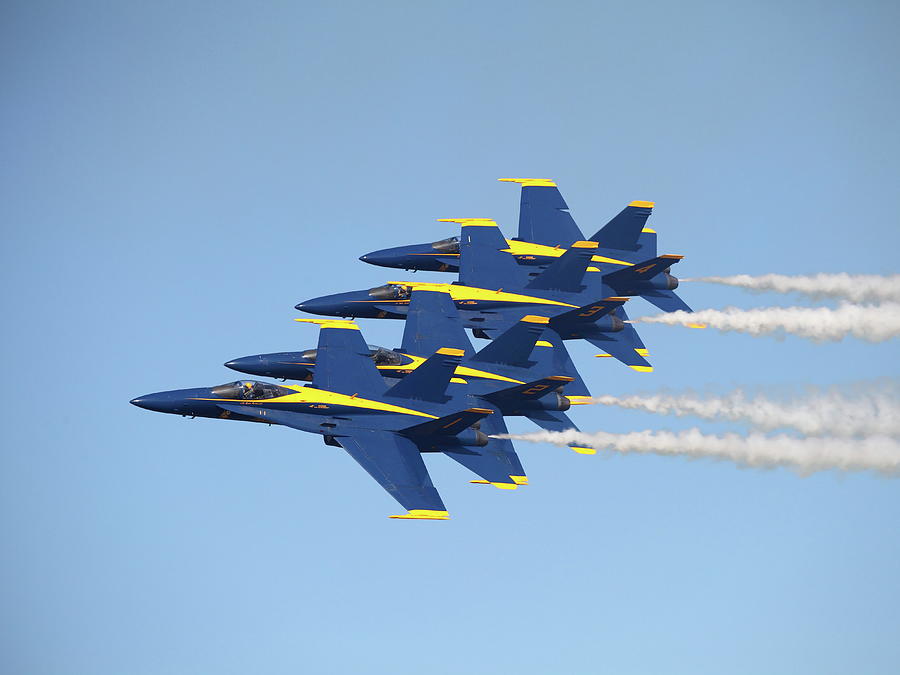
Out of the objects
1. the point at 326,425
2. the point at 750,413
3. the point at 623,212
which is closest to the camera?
the point at 326,425

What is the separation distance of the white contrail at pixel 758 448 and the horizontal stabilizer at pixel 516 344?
14.6 ft

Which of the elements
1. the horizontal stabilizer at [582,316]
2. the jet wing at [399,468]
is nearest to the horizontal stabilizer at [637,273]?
the horizontal stabilizer at [582,316]

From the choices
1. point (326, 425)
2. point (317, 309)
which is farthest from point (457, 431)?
point (317, 309)

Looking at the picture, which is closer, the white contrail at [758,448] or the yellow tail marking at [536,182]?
the white contrail at [758,448]

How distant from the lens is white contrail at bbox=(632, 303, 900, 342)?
78750 mm

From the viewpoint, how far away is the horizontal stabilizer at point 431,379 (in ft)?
235

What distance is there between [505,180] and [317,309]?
1473 cm

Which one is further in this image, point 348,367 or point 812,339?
point 812,339

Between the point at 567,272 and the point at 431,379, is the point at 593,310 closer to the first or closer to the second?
the point at 567,272

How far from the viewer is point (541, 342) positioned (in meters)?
78.9

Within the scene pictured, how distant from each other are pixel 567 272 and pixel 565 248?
19.1 feet

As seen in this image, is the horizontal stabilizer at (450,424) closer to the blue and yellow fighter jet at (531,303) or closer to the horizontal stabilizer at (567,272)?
the blue and yellow fighter jet at (531,303)

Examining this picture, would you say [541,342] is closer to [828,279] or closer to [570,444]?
[570,444]

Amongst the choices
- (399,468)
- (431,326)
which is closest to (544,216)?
(431,326)
